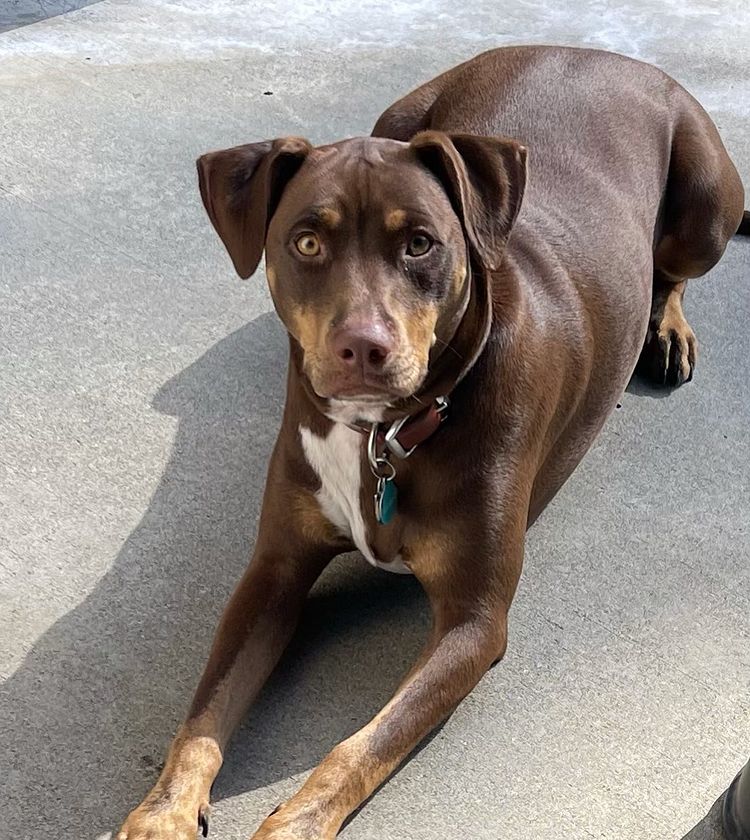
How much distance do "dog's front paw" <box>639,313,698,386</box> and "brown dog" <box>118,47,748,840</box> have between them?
1.49 ft

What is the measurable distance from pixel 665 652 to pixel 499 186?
105 cm

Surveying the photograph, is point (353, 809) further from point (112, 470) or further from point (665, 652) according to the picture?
point (112, 470)

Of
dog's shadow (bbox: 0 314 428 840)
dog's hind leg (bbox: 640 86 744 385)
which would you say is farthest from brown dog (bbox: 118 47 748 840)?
dog's hind leg (bbox: 640 86 744 385)

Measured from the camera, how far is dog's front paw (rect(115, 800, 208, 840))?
2027 millimetres

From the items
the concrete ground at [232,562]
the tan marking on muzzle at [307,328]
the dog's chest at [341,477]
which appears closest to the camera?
the tan marking on muzzle at [307,328]

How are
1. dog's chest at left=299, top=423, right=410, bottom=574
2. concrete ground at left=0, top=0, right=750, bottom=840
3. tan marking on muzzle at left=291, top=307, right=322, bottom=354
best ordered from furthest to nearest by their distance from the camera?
dog's chest at left=299, top=423, right=410, bottom=574, concrete ground at left=0, top=0, right=750, bottom=840, tan marking on muzzle at left=291, top=307, right=322, bottom=354

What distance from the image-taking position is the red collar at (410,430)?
7.58 ft

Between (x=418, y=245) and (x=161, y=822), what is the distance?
3.58 feet

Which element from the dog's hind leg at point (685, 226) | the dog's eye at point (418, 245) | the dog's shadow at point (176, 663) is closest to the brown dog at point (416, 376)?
the dog's eye at point (418, 245)

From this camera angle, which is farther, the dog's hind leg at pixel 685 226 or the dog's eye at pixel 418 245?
the dog's hind leg at pixel 685 226

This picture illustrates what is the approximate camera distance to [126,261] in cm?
366

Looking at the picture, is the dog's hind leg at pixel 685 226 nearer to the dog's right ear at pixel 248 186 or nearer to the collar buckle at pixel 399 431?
the collar buckle at pixel 399 431

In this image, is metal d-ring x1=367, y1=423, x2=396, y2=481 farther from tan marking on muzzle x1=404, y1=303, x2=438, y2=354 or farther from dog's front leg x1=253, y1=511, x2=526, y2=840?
tan marking on muzzle x1=404, y1=303, x2=438, y2=354

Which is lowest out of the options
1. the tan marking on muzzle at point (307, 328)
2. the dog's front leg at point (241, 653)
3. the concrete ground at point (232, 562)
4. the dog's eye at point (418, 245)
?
the concrete ground at point (232, 562)
